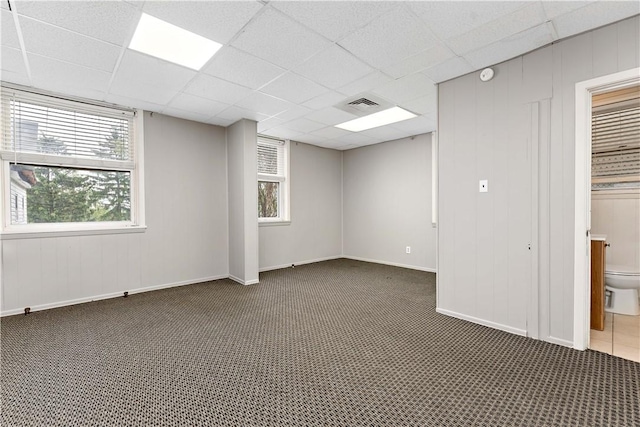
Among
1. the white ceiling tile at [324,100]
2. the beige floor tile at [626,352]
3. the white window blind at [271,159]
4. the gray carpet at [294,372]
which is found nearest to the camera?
the gray carpet at [294,372]

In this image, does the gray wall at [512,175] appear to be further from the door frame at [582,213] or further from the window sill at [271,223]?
the window sill at [271,223]

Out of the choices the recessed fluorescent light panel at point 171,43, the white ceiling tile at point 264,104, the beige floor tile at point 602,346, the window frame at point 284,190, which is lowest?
the beige floor tile at point 602,346

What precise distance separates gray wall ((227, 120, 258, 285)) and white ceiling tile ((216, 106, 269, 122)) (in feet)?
0.39

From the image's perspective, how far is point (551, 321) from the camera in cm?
242

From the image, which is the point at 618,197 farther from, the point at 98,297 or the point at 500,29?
the point at 98,297

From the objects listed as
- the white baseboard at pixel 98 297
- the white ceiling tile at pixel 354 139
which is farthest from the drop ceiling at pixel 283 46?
the white baseboard at pixel 98 297

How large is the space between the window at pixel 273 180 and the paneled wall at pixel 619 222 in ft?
14.9

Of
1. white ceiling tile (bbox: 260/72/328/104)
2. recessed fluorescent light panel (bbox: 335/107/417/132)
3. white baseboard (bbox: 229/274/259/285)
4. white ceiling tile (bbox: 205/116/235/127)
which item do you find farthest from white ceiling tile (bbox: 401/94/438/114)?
white baseboard (bbox: 229/274/259/285)

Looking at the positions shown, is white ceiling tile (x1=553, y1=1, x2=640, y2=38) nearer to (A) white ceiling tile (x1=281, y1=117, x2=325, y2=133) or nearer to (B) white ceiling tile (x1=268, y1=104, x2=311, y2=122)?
(B) white ceiling tile (x1=268, y1=104, x2=311, y2=122)

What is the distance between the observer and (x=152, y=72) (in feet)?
9.40

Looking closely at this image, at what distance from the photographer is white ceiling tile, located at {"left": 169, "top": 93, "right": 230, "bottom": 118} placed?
3.54 m

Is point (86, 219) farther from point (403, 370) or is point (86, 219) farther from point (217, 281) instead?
point (403, 370)

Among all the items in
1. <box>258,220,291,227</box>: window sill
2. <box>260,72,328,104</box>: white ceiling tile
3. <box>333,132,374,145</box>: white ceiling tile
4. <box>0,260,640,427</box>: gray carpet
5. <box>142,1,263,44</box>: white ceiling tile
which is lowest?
<box>0,260,640,427</box>: gray carpet

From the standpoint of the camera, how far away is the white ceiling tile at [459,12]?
194 cm
